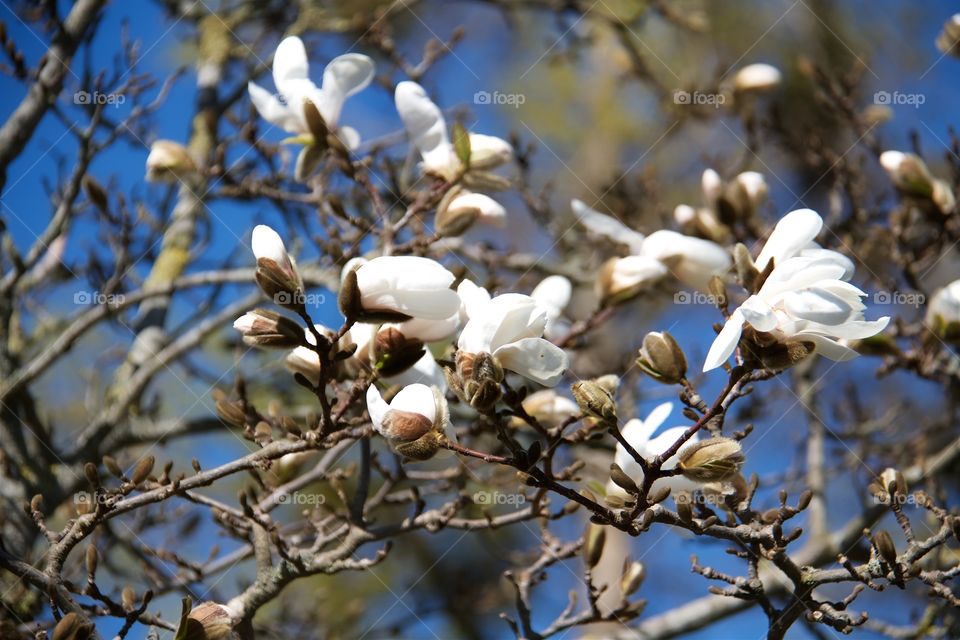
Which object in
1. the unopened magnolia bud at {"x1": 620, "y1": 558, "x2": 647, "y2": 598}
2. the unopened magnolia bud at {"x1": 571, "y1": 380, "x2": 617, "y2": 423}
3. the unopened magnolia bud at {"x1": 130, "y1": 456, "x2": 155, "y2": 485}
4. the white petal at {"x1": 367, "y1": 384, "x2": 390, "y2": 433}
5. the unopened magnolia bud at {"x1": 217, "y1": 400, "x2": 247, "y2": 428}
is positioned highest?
the unopened magnolia bud at {"x1": 571, "y1": 380, "x2": 617, "y2": 423}

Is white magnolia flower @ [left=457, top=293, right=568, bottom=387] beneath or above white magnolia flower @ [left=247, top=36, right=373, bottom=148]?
beneath

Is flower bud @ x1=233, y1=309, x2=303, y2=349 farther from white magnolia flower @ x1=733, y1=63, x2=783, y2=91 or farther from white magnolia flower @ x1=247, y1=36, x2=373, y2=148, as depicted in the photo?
white magnolia flower @ x1=733, y1=63, x2=783, y2=91

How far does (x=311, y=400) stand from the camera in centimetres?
317

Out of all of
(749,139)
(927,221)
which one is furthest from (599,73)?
(927,221)

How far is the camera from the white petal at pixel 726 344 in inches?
37.0

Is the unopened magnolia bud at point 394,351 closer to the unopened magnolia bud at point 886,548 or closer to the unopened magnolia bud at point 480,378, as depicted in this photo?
the unopened magnolia bud at point 480,378

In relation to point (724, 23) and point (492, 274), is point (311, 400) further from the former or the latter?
point (724, 23)

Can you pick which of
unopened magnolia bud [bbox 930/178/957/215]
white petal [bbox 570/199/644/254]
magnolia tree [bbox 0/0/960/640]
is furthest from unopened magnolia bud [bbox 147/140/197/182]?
unopened magnolia bud [bbox 930/178/957/215]

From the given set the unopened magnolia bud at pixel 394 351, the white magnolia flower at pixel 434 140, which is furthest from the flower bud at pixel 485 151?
the unopened magnolia bud at pixel 394 351

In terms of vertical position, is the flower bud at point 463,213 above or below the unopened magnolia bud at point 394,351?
above

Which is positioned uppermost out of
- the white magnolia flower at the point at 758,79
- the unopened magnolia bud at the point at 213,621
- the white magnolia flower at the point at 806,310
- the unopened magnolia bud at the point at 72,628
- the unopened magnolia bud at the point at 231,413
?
the white magnolia flower at the point at 758,79

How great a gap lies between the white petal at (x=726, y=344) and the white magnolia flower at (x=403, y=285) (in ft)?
1.05

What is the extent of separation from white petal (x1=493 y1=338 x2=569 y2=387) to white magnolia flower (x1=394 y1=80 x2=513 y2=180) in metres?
0.54

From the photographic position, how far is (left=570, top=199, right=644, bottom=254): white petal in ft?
5.08
